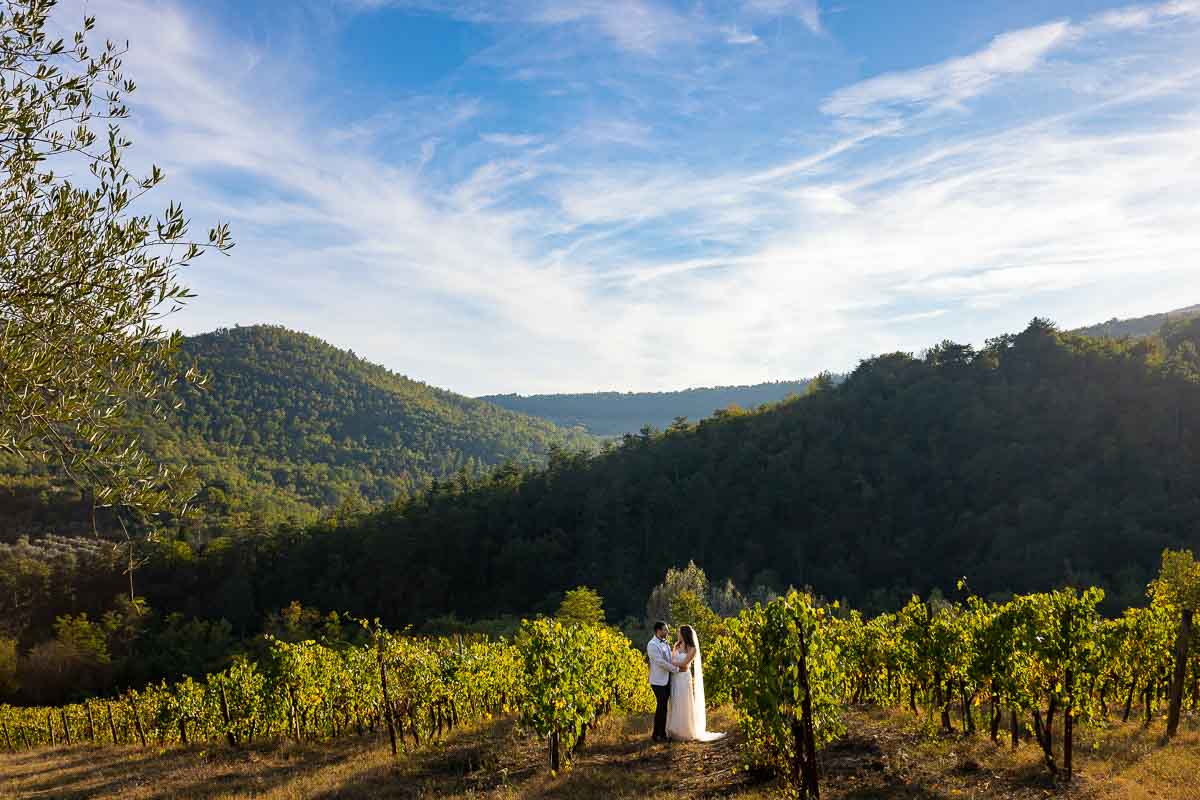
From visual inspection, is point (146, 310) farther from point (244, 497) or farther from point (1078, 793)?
point (244, 497)

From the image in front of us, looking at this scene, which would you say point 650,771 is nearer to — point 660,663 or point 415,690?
point 660,663

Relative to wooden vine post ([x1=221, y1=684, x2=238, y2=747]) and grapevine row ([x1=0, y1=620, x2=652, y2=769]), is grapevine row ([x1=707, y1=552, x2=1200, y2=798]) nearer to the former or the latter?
grapevine row ([x1=0, y1=620, x2=652, y2=769])

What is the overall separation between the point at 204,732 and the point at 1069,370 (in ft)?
324

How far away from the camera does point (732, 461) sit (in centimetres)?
9800

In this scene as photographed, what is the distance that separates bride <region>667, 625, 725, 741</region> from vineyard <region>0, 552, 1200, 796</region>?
2.11 feet

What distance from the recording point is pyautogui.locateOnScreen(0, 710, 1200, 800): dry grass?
8.78m

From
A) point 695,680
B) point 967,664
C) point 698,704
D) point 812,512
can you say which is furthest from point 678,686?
point 812,512

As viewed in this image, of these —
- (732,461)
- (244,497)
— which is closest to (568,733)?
(732,461)

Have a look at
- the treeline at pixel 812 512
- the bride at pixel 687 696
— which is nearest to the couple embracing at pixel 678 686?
the bride at pixel 687 696

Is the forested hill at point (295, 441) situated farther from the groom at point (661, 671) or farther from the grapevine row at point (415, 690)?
the groom at point (661, 671)

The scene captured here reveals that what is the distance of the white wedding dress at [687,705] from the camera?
1147 cm

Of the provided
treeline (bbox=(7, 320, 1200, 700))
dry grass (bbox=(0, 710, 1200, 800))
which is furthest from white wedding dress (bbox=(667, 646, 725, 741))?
treeline (bbox=(7, 320, 1200, 700))

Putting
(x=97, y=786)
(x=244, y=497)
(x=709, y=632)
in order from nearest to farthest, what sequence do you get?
1. (x=97, y=786)
2. (x=709, y=632)
3. (x=244, y=497)

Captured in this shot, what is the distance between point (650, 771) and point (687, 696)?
1.74m
